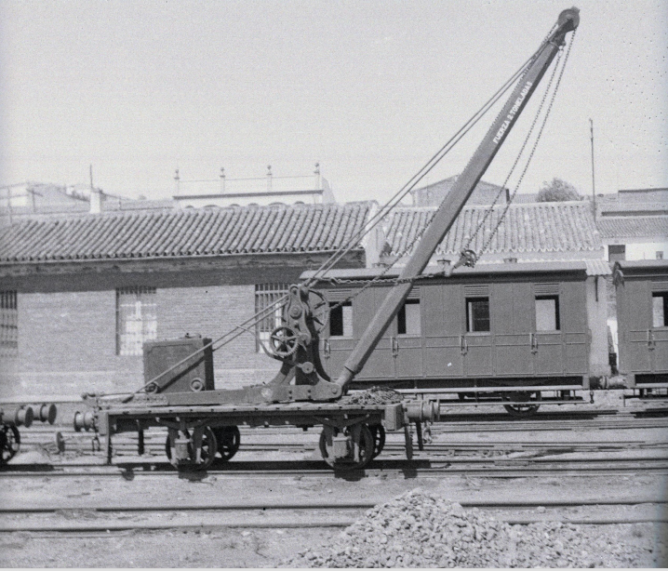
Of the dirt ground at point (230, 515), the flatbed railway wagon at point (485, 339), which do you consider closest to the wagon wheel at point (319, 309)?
the dirt ground at point (230, 515)

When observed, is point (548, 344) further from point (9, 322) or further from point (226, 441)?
point (9, 322)

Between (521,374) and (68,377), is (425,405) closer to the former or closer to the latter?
(521,374)

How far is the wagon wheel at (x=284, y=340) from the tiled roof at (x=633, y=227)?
91.9 feet

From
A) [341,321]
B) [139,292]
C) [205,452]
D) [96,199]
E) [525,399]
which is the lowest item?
[205,452]

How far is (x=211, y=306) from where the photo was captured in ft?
63.3

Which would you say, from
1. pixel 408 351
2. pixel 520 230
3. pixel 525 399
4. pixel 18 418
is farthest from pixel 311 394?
pixel 520 230

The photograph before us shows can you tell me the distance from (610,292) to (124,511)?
2573 centimetres

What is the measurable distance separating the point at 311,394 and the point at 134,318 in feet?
37.9

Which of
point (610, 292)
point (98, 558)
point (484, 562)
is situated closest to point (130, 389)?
point (98, 558)

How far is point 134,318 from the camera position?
19766 millimetres

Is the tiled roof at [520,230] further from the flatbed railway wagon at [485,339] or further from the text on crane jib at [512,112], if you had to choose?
the text on crane jib at [512,112]

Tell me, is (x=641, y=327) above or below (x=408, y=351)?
above

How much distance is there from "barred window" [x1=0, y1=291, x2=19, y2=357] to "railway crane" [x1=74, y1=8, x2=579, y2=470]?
11733mm

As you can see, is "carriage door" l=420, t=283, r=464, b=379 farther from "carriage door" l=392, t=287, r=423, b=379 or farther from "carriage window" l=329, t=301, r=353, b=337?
"carriage window" l=329, t=301, r=353, b=337
